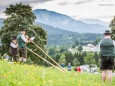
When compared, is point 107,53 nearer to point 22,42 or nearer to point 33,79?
point 33,79

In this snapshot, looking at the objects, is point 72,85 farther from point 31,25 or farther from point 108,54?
point 31,25

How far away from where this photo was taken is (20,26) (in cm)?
5419

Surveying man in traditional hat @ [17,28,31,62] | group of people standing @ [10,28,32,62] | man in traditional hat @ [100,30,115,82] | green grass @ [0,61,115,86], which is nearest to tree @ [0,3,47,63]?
group of people standing @ [10,28,32,62]

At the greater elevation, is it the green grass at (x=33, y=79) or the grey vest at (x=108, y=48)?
the grey vest at (x=108, y=48)

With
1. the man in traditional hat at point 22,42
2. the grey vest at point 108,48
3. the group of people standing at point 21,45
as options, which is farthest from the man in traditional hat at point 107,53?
the man in traditional hat at point 22,42

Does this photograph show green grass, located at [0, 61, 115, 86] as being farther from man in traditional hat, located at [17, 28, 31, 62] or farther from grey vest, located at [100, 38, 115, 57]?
man in traditional hat, located at [17, 28, 31, 62]

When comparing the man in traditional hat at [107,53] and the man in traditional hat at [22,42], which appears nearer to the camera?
the man in traditional hat at [107,53]

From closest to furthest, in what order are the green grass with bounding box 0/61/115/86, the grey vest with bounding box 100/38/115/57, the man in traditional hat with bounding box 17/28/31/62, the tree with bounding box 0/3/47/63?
1. the green grass with bounding box 0/61/115/86
2. the grey vest with bounding box 100/38/115/57
3. the man in traditional hat with bounding box 17/28/31/62
4. the tree with bounding box 0/3/47/63

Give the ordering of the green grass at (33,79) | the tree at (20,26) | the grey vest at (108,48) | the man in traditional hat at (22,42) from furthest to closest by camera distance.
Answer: the tree at (20,26)
the man in traditional hat at (22,42)
the grey vest at (108,48)
the green grass at (33,79)

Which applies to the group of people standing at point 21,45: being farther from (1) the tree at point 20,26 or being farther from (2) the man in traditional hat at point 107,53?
(1) the tree at point 20,26

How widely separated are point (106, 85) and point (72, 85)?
12.5 feet

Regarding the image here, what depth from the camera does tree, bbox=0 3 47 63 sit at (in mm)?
52812

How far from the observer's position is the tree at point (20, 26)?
52.8 metres

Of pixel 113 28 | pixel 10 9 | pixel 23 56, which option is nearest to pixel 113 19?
pixel 113 28
